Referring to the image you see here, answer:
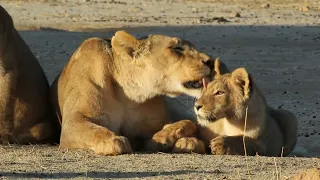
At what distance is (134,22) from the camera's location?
22109 millimetres

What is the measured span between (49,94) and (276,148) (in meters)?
2.01

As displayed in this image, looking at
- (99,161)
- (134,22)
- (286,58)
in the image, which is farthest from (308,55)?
(99,161)

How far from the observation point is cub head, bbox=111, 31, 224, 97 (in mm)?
8344

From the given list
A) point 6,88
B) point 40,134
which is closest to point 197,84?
point 40,134

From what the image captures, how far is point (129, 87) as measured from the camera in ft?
28.3

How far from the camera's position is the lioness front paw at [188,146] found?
827 cm

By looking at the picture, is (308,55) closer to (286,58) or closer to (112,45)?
(286,58)

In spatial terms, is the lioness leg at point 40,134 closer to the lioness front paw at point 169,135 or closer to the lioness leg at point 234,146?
the lioness front paw at point 169,135

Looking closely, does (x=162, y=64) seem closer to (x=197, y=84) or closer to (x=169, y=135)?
(x=197, y=84)

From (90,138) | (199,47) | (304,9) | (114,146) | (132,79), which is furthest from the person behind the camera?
(304,9)

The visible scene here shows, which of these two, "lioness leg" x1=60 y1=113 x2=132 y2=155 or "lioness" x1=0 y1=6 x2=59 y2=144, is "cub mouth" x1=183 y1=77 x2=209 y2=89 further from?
"lioness" x1=0 y1=6 x2=59 y2=144

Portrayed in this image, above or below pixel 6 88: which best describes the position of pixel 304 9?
below

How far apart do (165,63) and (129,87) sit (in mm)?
390

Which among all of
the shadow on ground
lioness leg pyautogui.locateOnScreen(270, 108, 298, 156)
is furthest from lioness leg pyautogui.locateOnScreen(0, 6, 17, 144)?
lioness leg pyautogui.locateOnScreen(270, 108, 298, 156)
